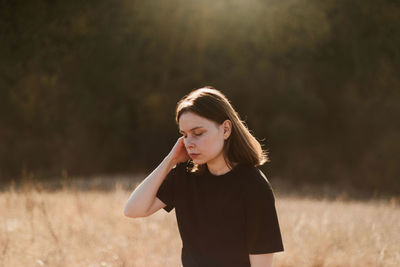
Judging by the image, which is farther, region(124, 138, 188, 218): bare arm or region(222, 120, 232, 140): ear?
region(124, 138, 188, 218): bare arm

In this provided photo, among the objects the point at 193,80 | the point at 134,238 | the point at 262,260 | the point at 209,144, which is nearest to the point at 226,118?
the point at 209,144

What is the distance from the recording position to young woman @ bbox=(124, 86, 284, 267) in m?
2.14

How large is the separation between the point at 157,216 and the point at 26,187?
1.87 metres

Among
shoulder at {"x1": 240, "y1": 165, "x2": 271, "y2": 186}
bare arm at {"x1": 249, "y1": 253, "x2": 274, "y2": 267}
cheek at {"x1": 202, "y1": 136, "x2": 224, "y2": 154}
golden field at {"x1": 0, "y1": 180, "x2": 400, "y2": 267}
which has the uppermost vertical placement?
cheek at {"x1": 202, "y1": 136, "x2": 224, "y2": 154}

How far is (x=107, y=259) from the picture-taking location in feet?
12.2

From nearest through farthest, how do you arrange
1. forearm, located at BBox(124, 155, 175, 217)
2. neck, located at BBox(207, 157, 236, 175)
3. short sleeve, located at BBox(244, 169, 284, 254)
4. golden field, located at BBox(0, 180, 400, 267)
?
short sleeve, located at BBox(244, 169, 284, 254)
neck, located at BBox(207, 157, 236, 175)
forearm, located at BBox(124, 155, 175, 217)
golden field, located at BBox(0, 180, 400, 267)

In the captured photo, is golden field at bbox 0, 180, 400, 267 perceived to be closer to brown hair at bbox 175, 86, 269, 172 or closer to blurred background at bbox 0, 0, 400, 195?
brown hair at bbox 175, 86, 269, 172

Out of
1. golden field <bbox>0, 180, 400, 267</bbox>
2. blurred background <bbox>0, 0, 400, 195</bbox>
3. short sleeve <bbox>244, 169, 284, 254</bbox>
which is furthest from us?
blurred background <bbox>0, 0, 400, 195</bbox>

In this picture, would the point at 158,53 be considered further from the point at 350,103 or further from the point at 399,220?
the point at 399,220

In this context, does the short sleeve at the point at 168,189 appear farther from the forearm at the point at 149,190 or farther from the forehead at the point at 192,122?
the forehead at the point at 192,122

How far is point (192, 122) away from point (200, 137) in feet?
0.31

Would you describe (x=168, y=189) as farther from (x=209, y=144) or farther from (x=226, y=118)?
(x=226, y=118)

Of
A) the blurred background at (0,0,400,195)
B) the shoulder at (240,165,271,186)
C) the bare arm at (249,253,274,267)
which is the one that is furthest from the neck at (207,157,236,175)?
the blurred background at (0,0,400,195)

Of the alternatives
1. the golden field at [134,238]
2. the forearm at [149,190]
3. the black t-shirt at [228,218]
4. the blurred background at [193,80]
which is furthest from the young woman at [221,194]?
the blurred background at [193,80]
